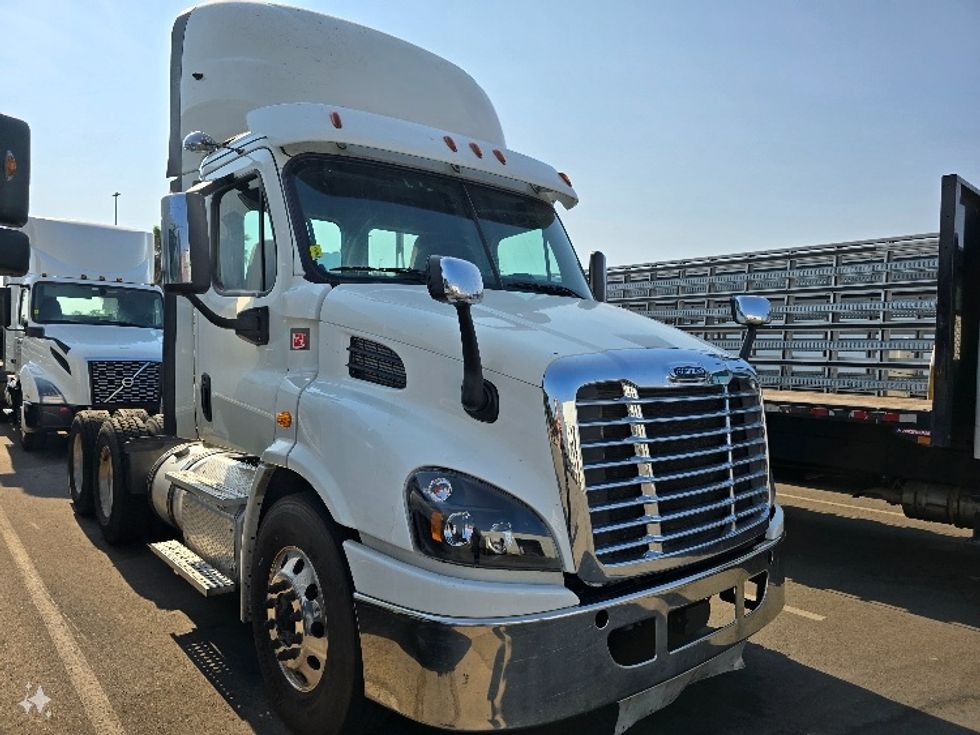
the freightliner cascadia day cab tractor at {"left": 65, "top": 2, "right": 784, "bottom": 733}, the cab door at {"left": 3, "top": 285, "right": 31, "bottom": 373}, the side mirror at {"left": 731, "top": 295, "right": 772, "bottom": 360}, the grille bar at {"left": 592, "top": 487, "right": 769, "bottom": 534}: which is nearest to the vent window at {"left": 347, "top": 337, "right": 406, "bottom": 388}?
the freightliner cascadia day cab tractor at {"left": 65, "top": 2, "right": 784, "bottom": 733}

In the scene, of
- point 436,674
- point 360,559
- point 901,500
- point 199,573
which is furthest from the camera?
point 901,500

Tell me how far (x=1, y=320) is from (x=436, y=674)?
11905mm

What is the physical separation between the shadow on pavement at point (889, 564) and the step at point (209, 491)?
409 cm

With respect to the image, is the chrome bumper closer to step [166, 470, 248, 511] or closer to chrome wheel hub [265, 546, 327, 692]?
chrome wheel hub [265, 546, 327, 692]

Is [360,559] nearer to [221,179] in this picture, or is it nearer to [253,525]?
[253,525]

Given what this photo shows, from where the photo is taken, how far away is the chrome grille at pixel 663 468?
272 centimetres

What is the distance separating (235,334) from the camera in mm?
4215

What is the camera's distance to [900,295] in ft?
24.2

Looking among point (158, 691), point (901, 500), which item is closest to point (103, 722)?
point (158, 691)

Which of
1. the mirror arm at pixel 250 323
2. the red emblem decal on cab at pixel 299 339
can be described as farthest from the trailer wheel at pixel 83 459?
the red emblem decal on cab at pixel 299 339

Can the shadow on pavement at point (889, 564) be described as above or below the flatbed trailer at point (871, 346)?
below

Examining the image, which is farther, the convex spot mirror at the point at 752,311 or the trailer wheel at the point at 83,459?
the trailer wheel at the point at 83,459

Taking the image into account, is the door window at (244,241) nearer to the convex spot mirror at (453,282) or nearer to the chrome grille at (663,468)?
the convex spot mirror at (453,282)

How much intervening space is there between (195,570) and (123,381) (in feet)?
23.6
